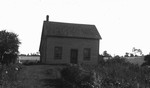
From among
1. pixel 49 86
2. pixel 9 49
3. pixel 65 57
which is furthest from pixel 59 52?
pixel 49 86

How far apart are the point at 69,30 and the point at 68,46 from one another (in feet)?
8.07

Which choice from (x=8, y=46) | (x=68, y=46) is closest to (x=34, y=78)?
(x=8, y=46)

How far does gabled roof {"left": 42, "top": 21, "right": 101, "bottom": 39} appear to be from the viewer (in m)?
32.5

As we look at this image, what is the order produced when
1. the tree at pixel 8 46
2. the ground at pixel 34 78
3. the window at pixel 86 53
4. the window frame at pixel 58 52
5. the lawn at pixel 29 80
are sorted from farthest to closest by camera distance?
the window at pixel 86 53 → the window frame at pixel 58 52 → the tree at pixel 8 46 → the ground at pixel 34 78 → the lawn at pixel 29 80

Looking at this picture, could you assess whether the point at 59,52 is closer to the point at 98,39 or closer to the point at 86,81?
the point at 98,39

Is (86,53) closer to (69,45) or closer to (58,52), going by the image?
(69,45)

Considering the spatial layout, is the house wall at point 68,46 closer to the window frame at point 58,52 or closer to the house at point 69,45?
the house at point 69,45

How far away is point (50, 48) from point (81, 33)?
A: 15.1 feet

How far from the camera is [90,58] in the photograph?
32938mm

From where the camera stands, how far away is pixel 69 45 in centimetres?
3234

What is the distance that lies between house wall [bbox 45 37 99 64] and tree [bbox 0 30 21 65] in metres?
4.20

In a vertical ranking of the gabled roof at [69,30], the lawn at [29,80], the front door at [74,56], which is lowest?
the lawn at [29,80]

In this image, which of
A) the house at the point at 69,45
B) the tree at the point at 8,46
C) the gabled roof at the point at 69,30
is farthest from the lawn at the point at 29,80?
the gabled roof at the point at 69,30

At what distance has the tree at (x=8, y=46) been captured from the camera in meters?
28.2
